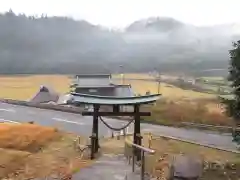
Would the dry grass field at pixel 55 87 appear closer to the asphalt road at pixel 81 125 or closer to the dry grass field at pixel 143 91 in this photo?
the dry grass field at pixel 143 91

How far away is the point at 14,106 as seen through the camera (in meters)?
23.9

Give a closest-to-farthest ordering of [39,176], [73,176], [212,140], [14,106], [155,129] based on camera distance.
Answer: [73,176] → [39,176] → [212,140] → [155,129] → [14,106]

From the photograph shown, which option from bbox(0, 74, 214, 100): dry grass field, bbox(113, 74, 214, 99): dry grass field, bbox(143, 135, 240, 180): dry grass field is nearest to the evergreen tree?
bbox(143, 135, 240, 180): dry grass field

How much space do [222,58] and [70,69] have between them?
1818 centimetres

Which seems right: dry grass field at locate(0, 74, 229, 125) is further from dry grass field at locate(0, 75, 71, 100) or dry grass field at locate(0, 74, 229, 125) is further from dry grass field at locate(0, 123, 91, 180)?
dry grass field at locate(0, 123, 91, 180)

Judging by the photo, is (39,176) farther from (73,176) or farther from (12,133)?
(12,133)

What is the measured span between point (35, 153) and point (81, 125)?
653cm

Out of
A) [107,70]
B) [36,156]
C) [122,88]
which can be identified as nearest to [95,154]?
[36,156]

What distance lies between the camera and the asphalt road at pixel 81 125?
1606 centimetres

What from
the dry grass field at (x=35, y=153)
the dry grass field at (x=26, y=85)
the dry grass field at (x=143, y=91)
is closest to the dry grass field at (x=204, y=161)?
the dry grass field at (x=35, y=153)

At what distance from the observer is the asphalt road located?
16062 millimetres

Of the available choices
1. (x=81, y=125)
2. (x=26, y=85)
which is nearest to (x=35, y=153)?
(x=81, y=125)

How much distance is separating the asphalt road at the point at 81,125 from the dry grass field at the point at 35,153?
2617 millimetres

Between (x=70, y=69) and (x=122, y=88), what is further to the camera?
(x=70, y=69)
